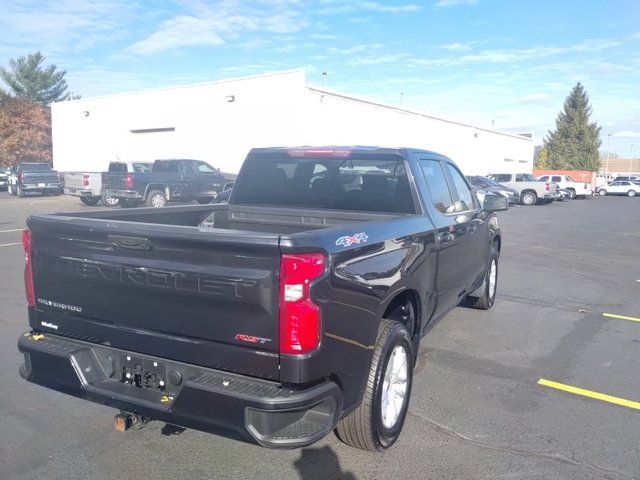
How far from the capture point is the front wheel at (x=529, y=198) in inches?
1260

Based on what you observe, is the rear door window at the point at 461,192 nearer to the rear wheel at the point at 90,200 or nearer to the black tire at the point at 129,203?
the black tire at the point at 129,203

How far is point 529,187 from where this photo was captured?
3209 cm

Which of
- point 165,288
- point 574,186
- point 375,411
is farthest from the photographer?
point 574,186

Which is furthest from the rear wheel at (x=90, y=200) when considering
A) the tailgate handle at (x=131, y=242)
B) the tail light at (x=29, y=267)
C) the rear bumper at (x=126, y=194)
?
the tailgate handle at (x=131, y=242)

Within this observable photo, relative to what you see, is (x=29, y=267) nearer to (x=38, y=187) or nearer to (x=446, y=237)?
(x=446, y=237)

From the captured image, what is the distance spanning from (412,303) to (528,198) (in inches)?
1187

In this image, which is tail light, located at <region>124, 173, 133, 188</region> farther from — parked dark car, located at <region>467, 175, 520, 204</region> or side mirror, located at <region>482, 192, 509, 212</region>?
parked dark car, located at <region>467, 175, 520, 204</region>

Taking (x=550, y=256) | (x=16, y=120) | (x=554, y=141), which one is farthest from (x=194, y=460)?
(x=554, y=141)

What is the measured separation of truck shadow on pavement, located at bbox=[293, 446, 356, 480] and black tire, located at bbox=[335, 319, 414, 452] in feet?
0.48

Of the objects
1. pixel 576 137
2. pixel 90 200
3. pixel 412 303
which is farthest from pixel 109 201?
pixel 576 137

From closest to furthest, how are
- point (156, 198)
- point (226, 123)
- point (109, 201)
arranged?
point (156, 198) → point (109, 201) → point (226, 123)

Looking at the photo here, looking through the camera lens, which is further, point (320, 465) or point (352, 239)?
point (320, 465)

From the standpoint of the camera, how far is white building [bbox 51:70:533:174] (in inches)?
1048

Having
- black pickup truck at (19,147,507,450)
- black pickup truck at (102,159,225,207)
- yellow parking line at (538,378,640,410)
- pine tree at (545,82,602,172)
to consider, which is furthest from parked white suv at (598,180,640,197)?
black pickup truck at (19,147,507,450)
